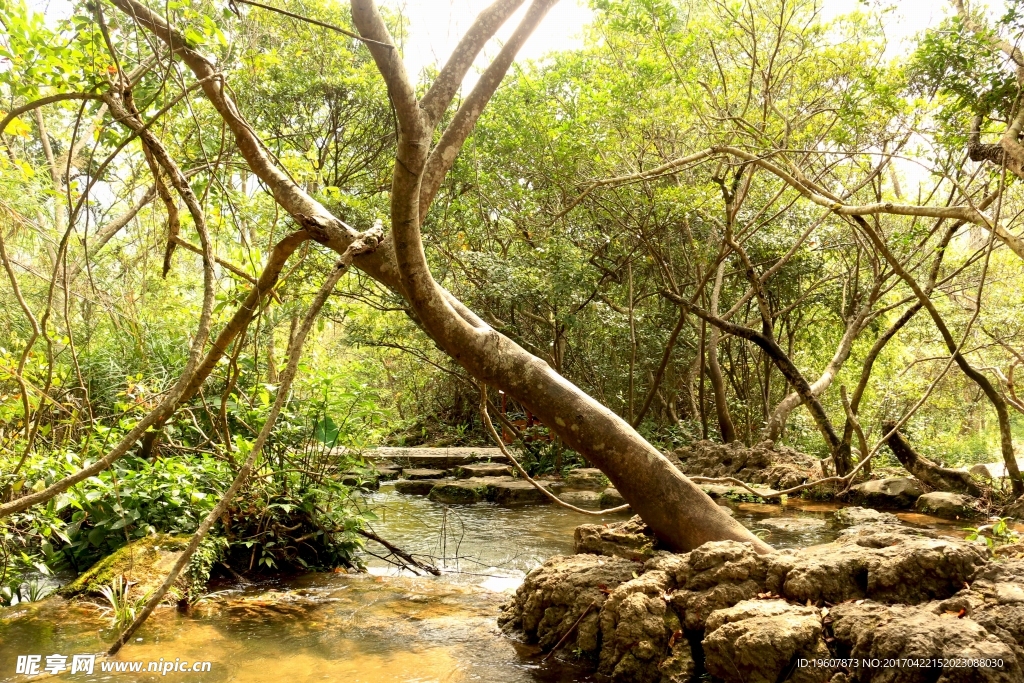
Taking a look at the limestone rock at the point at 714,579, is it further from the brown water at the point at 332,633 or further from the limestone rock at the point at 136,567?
the limestone rock at the point at 136,567

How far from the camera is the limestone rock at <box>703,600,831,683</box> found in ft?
9.15

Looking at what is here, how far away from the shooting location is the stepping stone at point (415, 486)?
33.7 ft

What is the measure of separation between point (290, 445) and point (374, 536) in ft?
3.08

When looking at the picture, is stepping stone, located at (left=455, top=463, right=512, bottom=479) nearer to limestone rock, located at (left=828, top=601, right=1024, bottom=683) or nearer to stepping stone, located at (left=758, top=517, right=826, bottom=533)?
stepping stone, located at (left=758, top=517, right=826, bottom=533)

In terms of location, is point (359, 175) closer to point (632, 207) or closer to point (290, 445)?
point (632, 207)

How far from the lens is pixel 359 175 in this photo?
12.2 m

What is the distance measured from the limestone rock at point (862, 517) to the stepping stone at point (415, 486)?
522 centimetres

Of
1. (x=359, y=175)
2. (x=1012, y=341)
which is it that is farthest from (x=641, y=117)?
(x=1012, y=341)

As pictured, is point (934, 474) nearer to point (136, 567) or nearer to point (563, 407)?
point (563, 407)

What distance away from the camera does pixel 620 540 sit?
432 cm

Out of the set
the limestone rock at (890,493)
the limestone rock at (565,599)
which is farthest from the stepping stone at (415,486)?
the limestone rock at (565,599)

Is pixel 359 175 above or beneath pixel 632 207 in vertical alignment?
above

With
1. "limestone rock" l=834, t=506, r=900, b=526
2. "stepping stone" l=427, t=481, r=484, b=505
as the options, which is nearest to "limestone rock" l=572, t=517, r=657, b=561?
"limestone rock" l=834, t=506, r=900, b=526

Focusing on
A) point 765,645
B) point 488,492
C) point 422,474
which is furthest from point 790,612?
point 422,474
